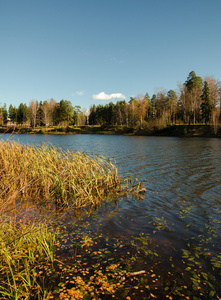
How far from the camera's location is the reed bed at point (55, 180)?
284 inches

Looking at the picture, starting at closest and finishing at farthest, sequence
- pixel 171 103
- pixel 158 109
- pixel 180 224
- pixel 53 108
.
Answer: pixel 180 224 < pixel 171 103 < pixel 158 109 < pixel 53 108

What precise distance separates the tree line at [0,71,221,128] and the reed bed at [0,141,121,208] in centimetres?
1815

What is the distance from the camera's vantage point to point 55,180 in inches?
280

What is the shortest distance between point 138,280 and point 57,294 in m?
1.60

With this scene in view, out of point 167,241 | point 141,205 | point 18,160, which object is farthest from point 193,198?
point 18,160

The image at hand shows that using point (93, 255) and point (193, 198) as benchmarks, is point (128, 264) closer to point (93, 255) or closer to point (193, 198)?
point (93, 255)

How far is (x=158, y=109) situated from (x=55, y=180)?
86841 millimetres

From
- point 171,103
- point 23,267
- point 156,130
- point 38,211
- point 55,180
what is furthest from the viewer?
point 171,103

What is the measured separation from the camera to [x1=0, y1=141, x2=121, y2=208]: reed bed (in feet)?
23.7

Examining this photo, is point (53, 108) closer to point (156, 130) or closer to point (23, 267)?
point (156, 130)

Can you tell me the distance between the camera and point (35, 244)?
4270 millimetres

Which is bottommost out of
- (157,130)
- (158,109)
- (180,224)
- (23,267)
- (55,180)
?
(180,224)

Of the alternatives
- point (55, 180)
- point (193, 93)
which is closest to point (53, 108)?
point (193, 93)

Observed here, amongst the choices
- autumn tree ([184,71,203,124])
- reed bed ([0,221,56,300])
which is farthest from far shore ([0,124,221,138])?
reed bed ([0,221,56,300])
